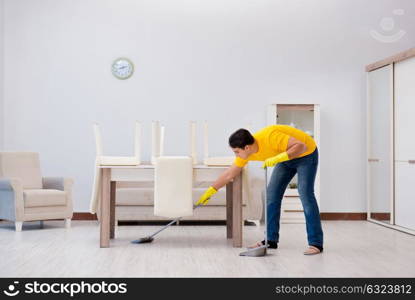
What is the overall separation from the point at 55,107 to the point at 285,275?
4617mm

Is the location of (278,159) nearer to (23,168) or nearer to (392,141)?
(392,141)

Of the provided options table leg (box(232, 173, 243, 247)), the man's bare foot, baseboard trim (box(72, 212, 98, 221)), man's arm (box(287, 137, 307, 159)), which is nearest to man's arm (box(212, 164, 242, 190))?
table leg (box(232, 173, 243, 247))

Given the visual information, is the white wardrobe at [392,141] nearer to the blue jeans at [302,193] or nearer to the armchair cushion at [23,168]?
the blue jeans at [302,193]

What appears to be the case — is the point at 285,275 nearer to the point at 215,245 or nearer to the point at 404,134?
the point at 215,245

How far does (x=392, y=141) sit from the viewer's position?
6992 millimetres

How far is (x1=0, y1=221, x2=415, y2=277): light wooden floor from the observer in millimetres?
4211

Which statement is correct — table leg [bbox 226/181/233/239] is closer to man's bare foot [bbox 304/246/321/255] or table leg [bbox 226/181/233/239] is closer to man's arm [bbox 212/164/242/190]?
man's arm [bbox 212/164/242/190]

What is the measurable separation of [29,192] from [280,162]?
2.99 m

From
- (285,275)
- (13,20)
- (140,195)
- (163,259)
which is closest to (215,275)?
(285,275)

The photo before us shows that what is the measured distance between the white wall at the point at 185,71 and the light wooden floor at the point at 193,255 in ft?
4.28

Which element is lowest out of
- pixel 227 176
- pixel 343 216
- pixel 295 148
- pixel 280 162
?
pixel 343 216

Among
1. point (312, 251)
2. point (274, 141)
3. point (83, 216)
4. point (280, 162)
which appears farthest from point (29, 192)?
point (312, 251)

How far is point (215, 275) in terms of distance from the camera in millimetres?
4078

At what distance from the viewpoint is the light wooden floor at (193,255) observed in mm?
4211
